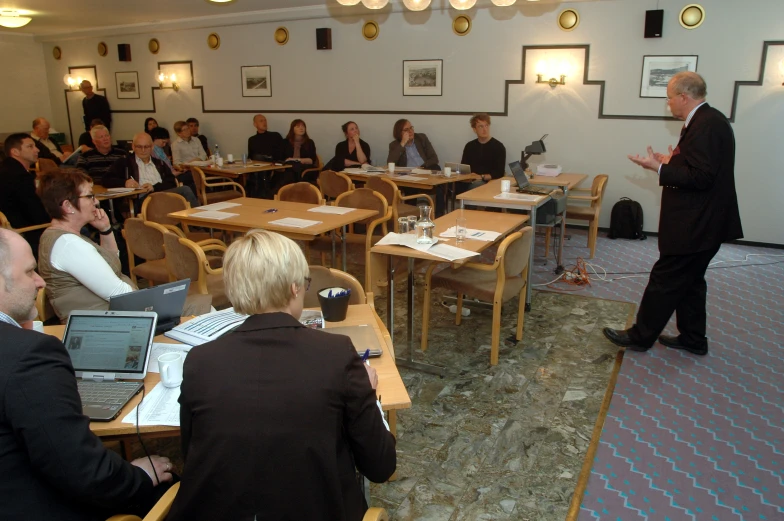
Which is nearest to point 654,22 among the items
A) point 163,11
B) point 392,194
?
point 392,194

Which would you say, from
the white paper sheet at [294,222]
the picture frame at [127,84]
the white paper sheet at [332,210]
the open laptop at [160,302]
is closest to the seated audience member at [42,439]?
the open laptop at [160,302]

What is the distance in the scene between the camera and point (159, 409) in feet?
5.43

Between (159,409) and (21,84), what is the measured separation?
39.2 feet

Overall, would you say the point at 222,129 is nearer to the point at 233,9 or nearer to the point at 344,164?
the point at 233,9

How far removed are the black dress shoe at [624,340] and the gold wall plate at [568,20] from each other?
4474mm

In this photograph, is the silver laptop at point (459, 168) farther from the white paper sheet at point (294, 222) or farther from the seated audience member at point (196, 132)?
the seated audience member at point (196, 132)

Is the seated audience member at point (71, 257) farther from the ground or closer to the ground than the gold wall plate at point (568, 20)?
closer to the ground

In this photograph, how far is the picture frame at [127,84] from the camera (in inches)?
411

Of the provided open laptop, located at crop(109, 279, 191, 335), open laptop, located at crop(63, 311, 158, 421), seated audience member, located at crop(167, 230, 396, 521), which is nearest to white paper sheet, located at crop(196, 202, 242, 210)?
open laptop, located at crop(109, 279, 191, 335)

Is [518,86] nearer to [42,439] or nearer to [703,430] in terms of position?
[703,430]

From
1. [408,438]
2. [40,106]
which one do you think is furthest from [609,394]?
[40,106]

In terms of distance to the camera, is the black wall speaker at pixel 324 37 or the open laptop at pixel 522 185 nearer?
the open laptop at pixel 522 185

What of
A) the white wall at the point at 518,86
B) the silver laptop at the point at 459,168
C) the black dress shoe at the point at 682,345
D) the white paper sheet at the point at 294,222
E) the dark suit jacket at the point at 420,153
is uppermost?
the white wall at the point at 518,86

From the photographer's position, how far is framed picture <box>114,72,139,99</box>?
34.2ft
